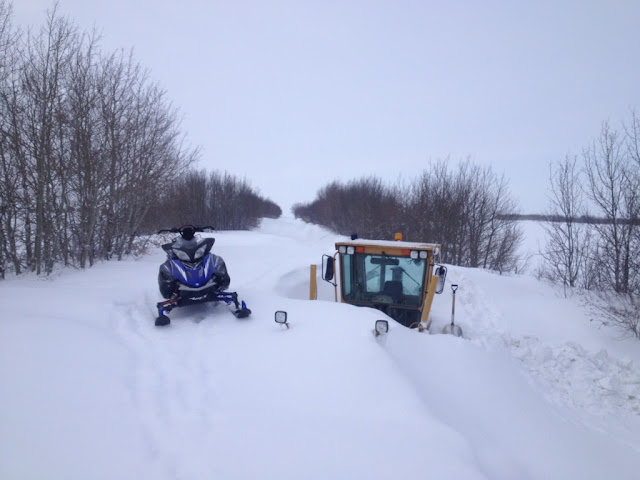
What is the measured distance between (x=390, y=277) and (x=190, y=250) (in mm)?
3035

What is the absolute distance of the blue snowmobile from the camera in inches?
203

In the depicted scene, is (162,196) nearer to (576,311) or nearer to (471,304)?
(471,304)

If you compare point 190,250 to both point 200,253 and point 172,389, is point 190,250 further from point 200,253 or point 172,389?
point 172,389

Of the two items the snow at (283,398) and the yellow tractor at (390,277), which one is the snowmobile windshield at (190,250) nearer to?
the snow at (283,398)

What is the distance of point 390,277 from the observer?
6.25 m

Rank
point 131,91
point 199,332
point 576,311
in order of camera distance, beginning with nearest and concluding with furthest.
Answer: point 199,332, point 576,311, point 131,91

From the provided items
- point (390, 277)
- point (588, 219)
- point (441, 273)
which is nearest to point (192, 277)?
point (390, 277)

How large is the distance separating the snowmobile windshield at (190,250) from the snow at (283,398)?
0.78 m

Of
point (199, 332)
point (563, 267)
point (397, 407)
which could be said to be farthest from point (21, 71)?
point (563, 267)

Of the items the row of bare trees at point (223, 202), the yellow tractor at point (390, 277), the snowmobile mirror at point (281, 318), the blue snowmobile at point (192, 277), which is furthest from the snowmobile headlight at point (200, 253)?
the row of bare trees at point (223, 202)

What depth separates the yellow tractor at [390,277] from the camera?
19.2 feet

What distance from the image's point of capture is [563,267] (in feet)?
37.7

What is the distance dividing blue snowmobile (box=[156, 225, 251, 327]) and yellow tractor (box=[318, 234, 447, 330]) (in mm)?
1495

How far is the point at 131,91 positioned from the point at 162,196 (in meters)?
3.34
